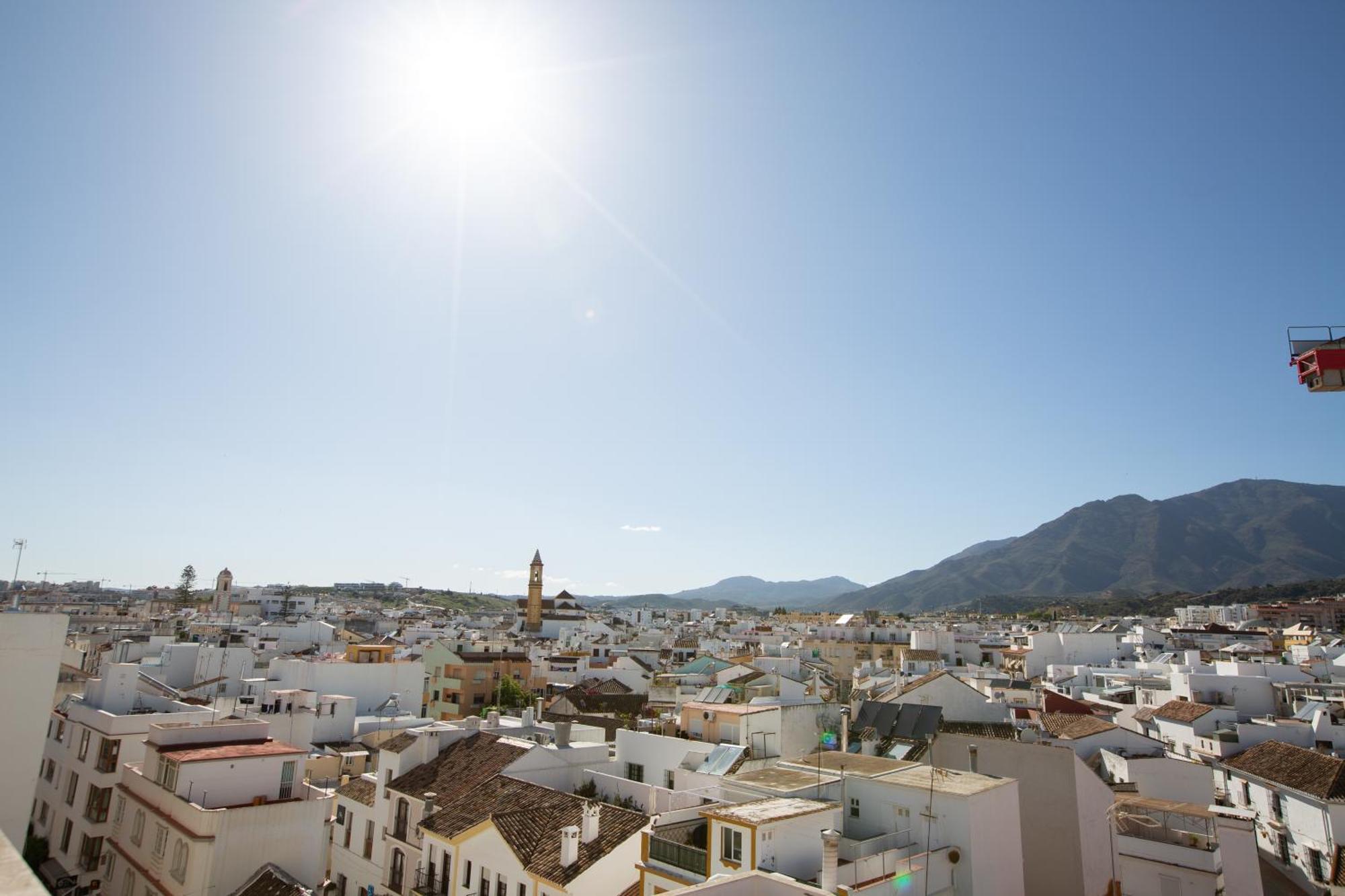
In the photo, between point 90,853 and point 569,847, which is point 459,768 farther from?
point 90,853

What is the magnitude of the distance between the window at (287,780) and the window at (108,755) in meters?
7.85

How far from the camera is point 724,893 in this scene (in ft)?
32.3

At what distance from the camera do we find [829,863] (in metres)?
13.5

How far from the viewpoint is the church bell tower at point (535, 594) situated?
100750mm

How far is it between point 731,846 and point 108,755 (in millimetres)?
21192

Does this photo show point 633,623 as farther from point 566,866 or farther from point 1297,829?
point 566,866

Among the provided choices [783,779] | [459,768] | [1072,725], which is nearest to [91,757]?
[459,768]

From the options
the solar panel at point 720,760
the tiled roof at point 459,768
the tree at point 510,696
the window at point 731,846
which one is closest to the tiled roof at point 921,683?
the solar panel at point 720,760

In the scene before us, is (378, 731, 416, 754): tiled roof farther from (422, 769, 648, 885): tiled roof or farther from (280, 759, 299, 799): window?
(280, 759, 299, 799): window

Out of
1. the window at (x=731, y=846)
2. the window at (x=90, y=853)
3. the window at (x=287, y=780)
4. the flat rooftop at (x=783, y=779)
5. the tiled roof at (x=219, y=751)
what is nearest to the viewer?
the window at (x=731, y=846)

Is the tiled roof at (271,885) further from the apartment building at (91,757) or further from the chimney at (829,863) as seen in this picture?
the chimney at (829,863)

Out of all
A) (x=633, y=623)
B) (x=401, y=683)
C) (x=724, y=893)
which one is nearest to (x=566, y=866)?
(x=724, y=893)

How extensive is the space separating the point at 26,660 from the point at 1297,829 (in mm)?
41849

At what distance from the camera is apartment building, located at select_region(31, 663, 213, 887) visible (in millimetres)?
23094
